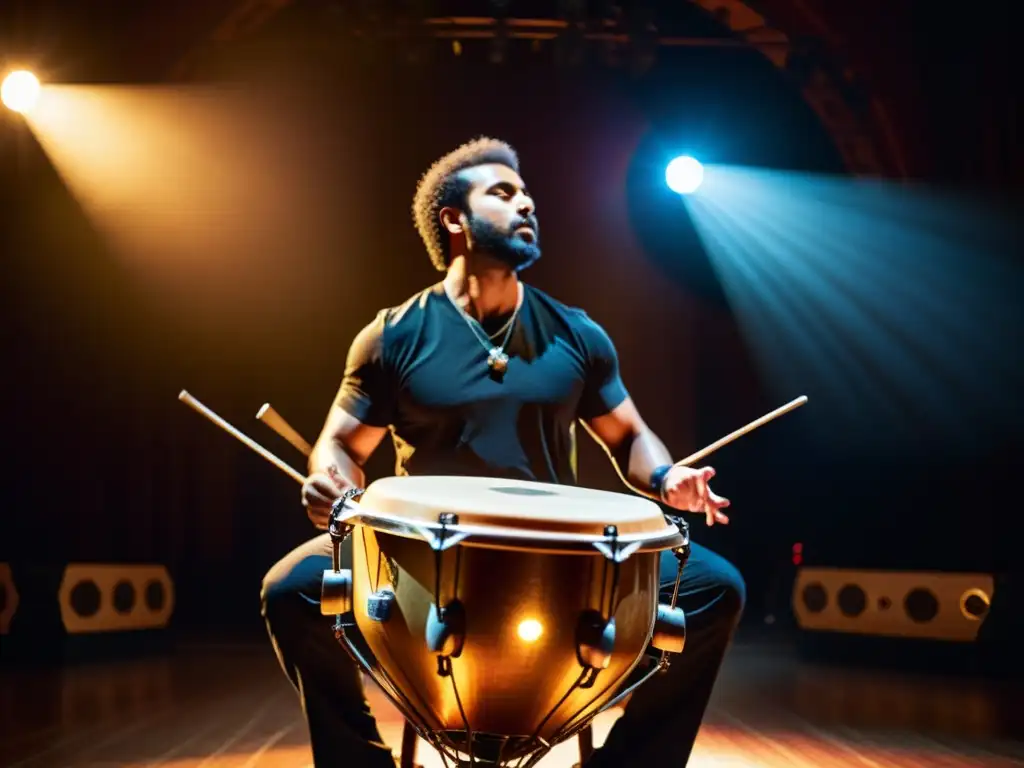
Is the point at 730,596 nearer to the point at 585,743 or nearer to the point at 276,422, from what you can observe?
the point at 585,743

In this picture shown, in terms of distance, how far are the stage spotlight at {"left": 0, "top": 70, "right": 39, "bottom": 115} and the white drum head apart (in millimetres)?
3961

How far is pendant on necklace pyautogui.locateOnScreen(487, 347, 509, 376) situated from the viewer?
2.01 meters

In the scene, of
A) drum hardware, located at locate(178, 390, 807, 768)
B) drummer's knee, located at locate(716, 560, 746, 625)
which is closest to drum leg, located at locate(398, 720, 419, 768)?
drum hardware, located at locate(178, 390, 807, 768)

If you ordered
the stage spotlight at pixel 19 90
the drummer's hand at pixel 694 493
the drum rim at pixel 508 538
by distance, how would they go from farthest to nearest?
1. the stage spotlight at pixel 19 90
2. the drummer's hand at pixel 694 493
3. the drum rim at pixel 508 538

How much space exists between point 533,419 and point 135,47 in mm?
3794

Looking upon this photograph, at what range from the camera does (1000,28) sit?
4.29 meters

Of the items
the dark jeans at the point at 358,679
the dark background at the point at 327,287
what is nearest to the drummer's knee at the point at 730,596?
the dark jeans at the point at 358,679

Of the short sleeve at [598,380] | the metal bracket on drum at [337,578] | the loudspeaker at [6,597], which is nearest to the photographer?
the metal bracket on drum at [337,578]

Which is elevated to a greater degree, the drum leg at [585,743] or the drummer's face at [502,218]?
the drummer's face at [502,218]

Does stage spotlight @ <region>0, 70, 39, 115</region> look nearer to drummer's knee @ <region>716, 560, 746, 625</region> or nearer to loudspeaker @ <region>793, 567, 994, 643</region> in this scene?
drummer's knee @ <region>716, 560, 746, 625</region>

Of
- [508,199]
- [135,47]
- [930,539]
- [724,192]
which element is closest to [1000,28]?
[724,192]

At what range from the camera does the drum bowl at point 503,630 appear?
1270 millimetres

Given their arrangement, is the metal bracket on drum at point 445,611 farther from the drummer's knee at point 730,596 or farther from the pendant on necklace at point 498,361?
the pendant on necklace at point 498,361

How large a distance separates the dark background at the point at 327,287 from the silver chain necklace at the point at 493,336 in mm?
3033
